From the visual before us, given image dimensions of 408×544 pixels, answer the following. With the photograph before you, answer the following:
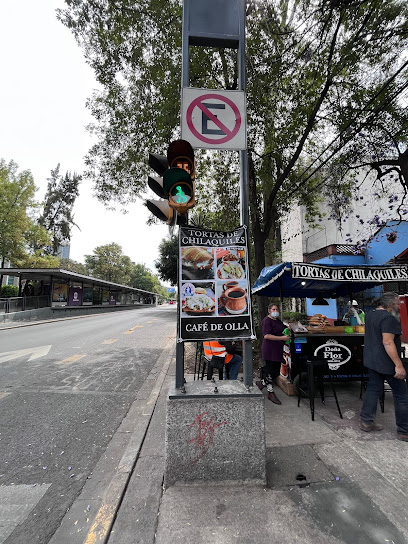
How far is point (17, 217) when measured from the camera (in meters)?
23.8

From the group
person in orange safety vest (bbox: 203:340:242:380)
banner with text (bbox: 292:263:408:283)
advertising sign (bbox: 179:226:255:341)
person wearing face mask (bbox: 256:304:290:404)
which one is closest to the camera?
advertising sign (bbox: 179:226:255:341)

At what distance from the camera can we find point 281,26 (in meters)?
7.03

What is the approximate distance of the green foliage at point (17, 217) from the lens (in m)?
23.2

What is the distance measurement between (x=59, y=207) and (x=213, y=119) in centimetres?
4706

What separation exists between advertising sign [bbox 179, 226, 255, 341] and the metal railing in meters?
20.8

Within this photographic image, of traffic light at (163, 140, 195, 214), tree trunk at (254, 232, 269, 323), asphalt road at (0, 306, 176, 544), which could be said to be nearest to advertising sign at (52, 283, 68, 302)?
asphalt road at (0, 306, 176, 544)

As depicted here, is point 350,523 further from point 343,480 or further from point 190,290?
point 190,290

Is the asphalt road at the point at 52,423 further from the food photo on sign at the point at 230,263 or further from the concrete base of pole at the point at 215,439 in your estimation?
the food photo on sign at the point at 230,263

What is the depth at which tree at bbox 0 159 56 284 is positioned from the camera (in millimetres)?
23188

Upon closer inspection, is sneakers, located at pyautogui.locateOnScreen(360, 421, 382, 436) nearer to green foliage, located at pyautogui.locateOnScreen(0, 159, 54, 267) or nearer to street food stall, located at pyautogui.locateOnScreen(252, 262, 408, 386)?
→ street food stall, located at pyautogui.locateOnScreen(252, 262, 408, 386)

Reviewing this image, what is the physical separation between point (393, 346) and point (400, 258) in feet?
29.5

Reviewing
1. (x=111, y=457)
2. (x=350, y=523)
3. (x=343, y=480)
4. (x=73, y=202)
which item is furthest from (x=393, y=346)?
(x=73, y=202)

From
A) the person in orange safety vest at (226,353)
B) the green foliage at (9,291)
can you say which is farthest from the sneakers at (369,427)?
the green foliage at (9,291)

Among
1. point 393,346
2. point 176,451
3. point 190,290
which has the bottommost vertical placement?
point 176,451
